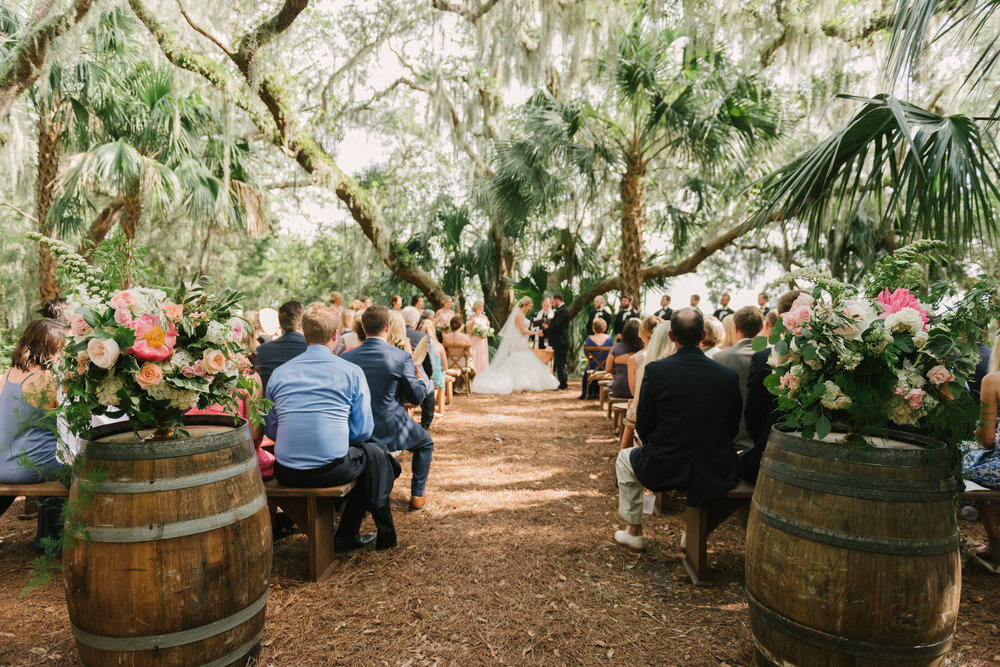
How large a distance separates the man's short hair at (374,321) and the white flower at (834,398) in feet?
9.72

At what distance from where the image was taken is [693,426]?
10.9 ft

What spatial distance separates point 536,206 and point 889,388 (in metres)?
9.47

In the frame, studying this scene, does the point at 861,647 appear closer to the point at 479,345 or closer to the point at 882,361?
the point at 882,361

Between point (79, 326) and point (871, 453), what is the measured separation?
2.88 meters

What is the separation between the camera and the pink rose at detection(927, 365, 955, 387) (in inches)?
82.0

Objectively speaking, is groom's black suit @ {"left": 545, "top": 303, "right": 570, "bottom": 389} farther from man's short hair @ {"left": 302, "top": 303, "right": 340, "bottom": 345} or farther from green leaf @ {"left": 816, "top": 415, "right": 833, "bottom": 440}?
green leaf @ {"left": 816, "top": 415, "right": 833, "bottom": 440}

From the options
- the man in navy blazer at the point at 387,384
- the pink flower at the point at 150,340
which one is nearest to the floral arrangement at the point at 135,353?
the pink flower at the point at 150,340

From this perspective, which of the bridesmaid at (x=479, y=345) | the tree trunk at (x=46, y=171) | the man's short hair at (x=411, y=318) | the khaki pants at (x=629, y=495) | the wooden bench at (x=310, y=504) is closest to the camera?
the wooden bench at (x=310, y=504)

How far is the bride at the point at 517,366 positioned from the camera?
10891 mm

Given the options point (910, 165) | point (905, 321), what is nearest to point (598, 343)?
point (910, 165)

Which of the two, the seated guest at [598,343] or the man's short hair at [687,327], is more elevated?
the man's short hair at [687,327]

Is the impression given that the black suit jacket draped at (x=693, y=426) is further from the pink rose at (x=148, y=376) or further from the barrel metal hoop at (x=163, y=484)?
the pink rose at (x=148, y=376)

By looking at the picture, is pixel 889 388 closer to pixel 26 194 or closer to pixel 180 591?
pixel 180 591

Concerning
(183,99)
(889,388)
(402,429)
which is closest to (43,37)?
(183,99)
